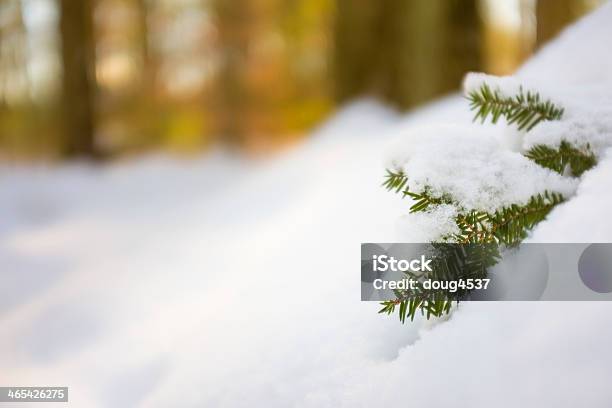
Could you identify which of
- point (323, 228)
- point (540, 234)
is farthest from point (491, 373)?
point (323, 228)

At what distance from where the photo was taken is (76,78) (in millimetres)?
6148

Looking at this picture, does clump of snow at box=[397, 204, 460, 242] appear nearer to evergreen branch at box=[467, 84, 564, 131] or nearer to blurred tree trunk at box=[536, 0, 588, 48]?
evergreen branch at box=[467, 84, 564, 131]

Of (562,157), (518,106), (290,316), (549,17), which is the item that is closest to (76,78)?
(549,17)

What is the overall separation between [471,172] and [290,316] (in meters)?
0.65

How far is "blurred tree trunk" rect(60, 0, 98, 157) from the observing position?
6.09m

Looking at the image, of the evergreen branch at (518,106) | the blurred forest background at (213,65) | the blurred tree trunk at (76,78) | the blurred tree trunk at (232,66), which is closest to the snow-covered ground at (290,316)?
the evergreen branch at (518,106)

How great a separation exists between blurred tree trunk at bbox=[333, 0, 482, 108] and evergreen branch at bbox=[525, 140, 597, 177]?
3236 millimetres

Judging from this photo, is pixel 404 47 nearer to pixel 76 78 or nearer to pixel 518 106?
pixel 518 106

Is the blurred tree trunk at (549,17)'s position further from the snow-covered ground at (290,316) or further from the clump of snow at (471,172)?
the clump of snow at (471,172)

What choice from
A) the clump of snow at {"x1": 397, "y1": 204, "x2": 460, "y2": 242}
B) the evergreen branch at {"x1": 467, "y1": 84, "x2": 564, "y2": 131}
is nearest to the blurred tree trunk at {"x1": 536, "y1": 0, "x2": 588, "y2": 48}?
the evergreen branch at {"x1": 467, "y1": 84, "x2": 564, "y2": 131}

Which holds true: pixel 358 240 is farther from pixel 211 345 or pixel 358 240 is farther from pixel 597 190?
pixel 597 190

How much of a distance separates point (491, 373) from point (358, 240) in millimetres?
738

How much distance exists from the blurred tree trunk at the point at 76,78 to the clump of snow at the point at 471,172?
239 inches

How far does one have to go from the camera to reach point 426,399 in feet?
2.84
